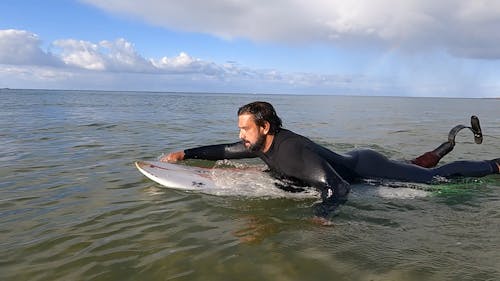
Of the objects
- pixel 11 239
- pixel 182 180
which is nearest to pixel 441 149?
pixel 182 180

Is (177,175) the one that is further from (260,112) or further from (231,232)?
(231,232)

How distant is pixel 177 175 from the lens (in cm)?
673

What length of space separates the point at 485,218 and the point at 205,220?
347 cm

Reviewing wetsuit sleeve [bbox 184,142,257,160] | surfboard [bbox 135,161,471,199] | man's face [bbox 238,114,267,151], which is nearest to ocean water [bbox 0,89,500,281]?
surfboard [bbox 135,161,471,199]

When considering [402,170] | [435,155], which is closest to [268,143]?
[402,170]

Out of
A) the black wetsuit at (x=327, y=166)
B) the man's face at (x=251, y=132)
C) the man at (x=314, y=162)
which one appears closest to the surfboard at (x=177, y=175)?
the black wetsuit at (x=327, y=166)

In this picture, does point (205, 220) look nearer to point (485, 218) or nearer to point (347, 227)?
point (347, 227)

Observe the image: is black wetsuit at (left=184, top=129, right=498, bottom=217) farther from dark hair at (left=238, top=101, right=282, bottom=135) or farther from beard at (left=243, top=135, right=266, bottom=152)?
dark hair at (left=238, top=101, right=282, bottom=135)

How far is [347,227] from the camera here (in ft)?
15.6

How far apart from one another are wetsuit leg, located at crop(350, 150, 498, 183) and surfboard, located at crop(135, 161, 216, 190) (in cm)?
235

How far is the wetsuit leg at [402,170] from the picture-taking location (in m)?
6.34

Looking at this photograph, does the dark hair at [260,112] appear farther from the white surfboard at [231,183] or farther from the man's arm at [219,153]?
the man's arm at [219,153]

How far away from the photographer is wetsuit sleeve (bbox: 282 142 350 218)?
5016mm

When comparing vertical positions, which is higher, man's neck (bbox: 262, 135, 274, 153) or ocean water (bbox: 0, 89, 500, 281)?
man's neck (bbox: 262, 135, 274, 153)
